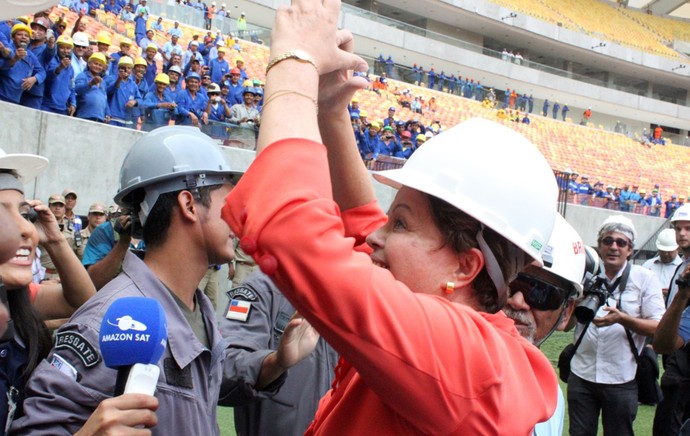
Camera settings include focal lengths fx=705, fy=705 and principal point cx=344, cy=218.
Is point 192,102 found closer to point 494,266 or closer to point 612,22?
point 494,266

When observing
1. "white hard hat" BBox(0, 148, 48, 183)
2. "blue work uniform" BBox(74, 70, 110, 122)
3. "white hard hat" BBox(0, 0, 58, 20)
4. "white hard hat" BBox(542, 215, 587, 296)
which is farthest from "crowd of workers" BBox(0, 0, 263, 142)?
"white hard hat" BBox(0, 0, 58, 20)

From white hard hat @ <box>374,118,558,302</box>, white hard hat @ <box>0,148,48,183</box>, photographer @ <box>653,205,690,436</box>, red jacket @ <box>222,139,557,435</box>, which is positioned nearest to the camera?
red jacket @ <box>222,139,557,435</box>

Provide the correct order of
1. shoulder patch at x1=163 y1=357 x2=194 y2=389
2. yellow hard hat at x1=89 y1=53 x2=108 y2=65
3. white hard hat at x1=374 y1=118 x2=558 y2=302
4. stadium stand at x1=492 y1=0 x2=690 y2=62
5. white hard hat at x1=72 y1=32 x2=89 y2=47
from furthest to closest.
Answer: stadium stand at x1=492 y1=0 x2=690 y2=62, white hard hat at x1=72 y1=32 x2=89 y2=47, yellow hard hat at x1=89 y1=53 x2=108 y2=65, shoulder patch at x1=163 y1=357 x2=194 y2=389, white hard hat at x1=374 y1=118 x2=558 y2=302

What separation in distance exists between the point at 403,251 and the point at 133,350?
0.54 metres

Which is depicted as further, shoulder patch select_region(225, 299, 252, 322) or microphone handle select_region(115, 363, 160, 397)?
shoulder patch select_region(225, 299, 252, 322)

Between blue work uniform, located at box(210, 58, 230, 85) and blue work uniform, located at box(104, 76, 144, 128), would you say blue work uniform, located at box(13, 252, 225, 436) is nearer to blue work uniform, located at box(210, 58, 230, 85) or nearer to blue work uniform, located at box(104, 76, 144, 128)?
blue work uniform, located at box(104, 76, 144, 128)

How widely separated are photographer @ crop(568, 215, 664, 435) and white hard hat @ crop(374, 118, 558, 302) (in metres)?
3.45

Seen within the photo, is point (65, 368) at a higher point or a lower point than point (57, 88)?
lower

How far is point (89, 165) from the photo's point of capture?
33.5 feet

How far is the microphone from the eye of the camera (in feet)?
4.36

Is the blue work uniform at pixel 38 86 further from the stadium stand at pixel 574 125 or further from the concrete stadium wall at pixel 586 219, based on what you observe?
the concrete stadium wall at pixel 586 219

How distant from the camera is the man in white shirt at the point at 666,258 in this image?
6867 mm

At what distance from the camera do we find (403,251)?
1.33 meters

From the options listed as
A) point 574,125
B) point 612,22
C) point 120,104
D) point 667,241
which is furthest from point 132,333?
point 612,22
